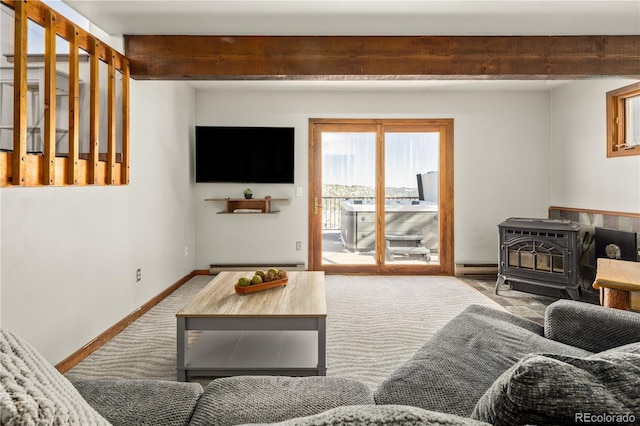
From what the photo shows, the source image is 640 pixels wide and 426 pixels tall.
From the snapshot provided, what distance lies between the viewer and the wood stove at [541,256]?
152 inches

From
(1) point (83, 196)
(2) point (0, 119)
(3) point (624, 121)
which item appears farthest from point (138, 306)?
(3) point (624, 121)

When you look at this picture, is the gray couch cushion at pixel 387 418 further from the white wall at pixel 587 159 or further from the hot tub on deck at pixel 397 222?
the hot tub on deck at pixel 397 222

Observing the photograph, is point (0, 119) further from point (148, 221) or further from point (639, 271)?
point (639, 271)

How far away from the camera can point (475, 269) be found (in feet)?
16.9

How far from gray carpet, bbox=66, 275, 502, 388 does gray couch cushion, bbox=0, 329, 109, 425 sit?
164 cm

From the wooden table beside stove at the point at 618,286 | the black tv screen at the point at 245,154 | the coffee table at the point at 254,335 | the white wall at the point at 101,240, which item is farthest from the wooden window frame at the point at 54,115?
the wooden table beside stove at the point at 618,286

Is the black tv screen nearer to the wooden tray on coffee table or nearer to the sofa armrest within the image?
the wooden tray on coffee table

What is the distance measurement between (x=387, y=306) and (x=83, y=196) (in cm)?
285

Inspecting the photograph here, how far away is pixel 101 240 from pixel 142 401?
2061 millimetres

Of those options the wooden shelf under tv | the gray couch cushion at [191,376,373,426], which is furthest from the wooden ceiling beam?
the gray couch cushion at [191,376,373,426]

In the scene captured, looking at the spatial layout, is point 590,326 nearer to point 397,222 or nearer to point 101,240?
point 101,240

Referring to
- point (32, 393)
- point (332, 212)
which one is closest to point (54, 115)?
point (32, 393)

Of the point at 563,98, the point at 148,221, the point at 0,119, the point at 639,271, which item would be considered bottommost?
the point at 639,271

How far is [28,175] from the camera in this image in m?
2.06
